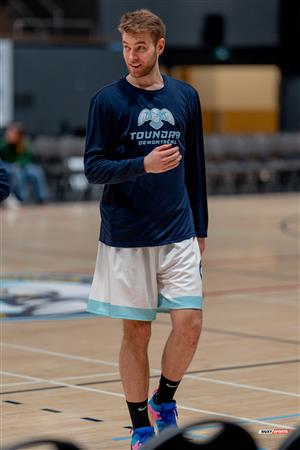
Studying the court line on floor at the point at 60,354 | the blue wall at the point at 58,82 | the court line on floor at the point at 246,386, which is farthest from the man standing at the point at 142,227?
the blue wall at the point at 58,82

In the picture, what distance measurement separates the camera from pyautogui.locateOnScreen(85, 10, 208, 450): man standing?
5.96 metres

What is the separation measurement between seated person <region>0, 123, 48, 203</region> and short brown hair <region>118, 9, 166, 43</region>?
65.7 ft

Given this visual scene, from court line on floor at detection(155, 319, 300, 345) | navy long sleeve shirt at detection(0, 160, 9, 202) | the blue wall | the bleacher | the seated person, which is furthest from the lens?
the blue wall

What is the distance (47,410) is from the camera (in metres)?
7.19

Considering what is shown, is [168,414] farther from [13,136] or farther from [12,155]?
[12,155]

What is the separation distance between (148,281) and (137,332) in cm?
26

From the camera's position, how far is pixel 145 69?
236 inches

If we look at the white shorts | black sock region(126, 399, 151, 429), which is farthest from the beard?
black sock region(126, 399, 151, 429)

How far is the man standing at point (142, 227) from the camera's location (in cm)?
596

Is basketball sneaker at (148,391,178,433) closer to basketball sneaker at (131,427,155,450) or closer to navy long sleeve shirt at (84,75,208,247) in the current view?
basketball sneaker at (131,427,155,450)

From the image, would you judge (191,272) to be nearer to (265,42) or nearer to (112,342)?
(112,342)

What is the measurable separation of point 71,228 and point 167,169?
15.5m

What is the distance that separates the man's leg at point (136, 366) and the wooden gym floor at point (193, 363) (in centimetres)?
36

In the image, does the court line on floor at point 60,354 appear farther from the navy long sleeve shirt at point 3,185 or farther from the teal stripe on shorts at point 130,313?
the navy long sleeve shirt at point 3,185
